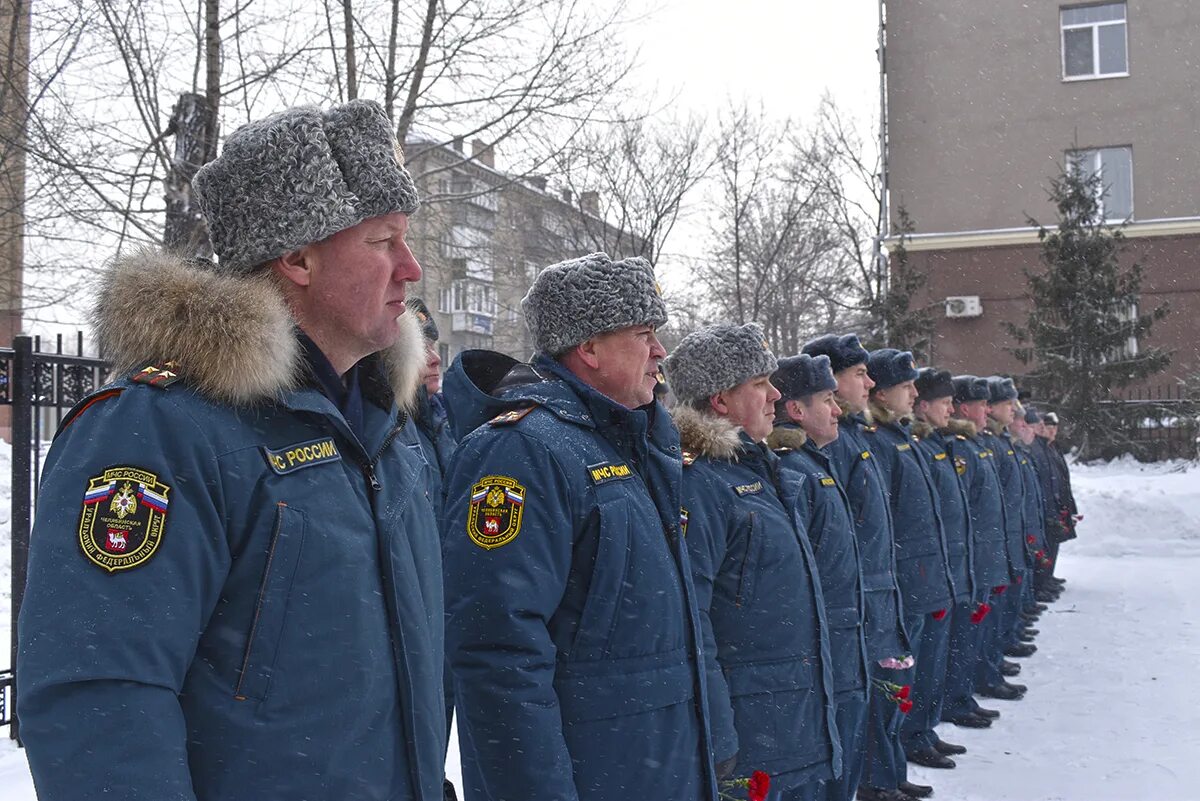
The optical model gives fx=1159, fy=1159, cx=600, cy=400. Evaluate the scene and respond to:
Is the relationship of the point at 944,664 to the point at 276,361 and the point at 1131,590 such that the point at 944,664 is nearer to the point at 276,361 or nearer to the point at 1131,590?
the point at 276,361

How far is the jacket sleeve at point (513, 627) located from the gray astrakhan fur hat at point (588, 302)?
0.47 m

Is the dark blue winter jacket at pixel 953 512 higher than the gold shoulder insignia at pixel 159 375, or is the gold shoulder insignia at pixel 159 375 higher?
the gold shoulder insignia at pixel 159 375

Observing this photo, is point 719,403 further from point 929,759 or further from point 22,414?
point 22,414

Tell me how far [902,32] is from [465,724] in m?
26.9

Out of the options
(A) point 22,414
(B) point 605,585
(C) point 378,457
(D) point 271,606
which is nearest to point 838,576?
(B) point 605,585

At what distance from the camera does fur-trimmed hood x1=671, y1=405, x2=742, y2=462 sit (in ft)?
13.5

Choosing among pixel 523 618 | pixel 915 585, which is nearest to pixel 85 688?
pixel 523 618

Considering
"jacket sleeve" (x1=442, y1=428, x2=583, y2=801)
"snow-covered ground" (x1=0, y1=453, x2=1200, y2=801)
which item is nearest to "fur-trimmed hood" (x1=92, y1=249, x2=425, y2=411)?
"jacket sleeve" (x1=442, y1=428, x2=583, y2=801)

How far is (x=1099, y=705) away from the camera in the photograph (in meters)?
8.07

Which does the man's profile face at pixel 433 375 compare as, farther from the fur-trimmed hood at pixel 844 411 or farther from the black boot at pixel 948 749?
the black boot at pixel 948 749

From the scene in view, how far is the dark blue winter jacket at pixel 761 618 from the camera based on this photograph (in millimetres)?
3836

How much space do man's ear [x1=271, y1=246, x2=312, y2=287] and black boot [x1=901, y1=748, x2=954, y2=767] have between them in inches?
227

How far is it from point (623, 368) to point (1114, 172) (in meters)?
25.8

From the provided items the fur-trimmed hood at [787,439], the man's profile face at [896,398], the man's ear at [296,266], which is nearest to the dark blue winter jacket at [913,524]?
the man's profile face at [896,398]
